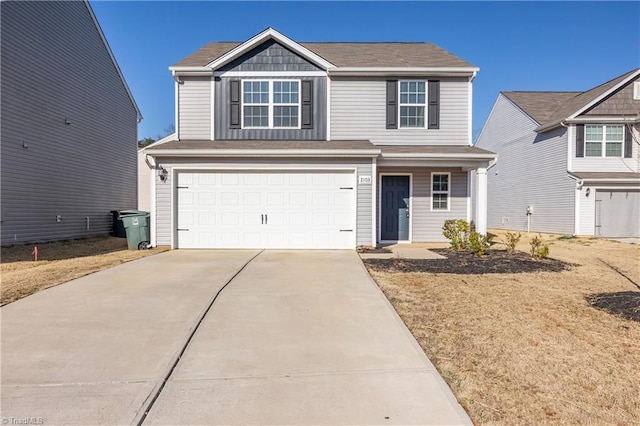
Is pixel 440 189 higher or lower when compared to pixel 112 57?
lower

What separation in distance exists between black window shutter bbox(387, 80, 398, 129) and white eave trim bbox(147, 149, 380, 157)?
7.94ft

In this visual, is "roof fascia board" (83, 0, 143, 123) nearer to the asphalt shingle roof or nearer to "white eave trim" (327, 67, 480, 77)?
the asphalt shingle roof

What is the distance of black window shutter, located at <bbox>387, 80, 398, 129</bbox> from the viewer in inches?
480

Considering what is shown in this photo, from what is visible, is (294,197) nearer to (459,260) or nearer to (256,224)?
(256,224)

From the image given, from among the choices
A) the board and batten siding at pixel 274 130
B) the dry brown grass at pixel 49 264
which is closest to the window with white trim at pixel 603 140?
the board and batten siding at pixel 274 130

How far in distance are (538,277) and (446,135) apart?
6541 mm

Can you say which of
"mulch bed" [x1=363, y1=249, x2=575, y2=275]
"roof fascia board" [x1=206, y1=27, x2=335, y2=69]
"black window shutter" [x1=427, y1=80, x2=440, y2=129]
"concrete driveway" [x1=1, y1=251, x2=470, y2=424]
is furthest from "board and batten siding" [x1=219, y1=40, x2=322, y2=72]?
"concrete driveway" [x1=1, y1=251, x2=470, y2=424]

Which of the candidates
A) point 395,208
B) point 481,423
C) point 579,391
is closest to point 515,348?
point 579,391

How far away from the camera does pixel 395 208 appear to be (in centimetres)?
1241

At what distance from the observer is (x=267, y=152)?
33.7 ft

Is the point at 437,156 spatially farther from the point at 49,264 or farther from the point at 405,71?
the point at 49,264

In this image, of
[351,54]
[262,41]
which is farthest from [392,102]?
[262,41]

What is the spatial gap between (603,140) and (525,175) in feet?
12.2

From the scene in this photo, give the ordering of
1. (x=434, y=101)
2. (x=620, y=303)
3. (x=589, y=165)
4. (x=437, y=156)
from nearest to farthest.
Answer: (x=620, y=303) < (x=437, y=156) < (x=434, y=101) < (x=589, y=165)
